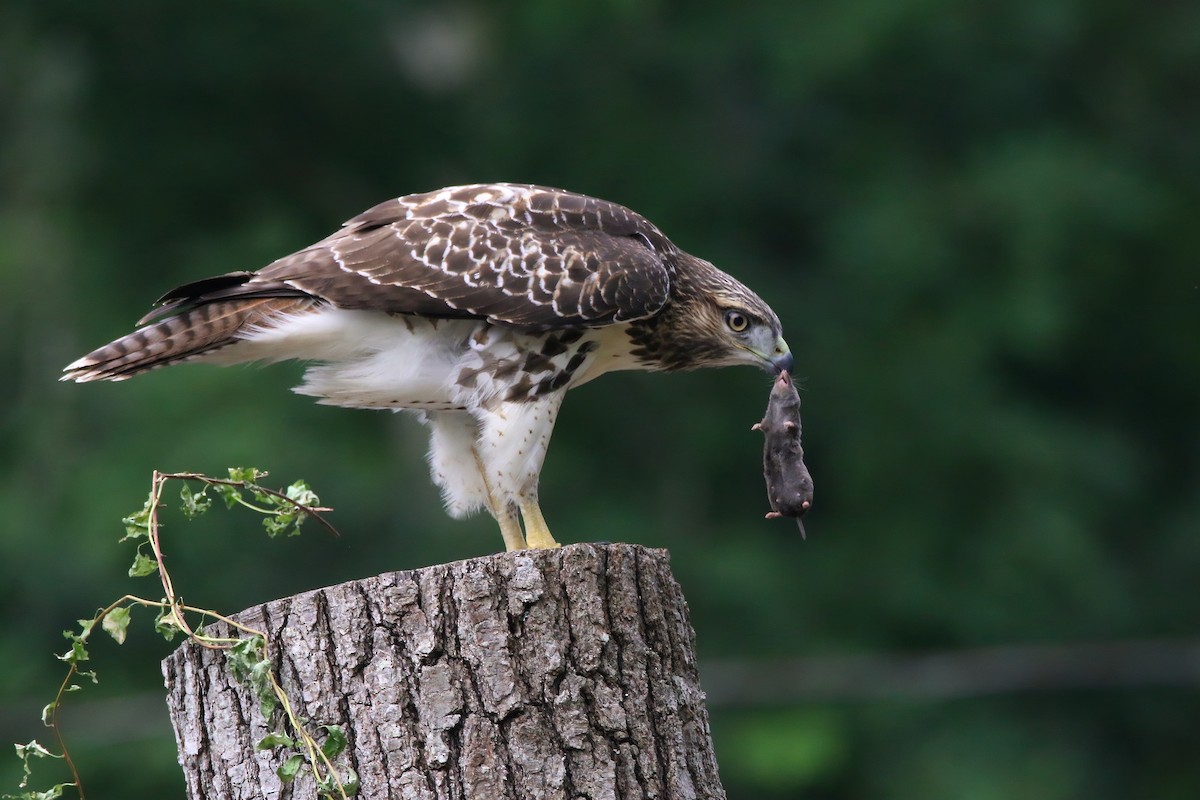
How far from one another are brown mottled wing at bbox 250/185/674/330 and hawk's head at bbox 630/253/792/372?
18 cm

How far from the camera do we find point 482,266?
530cm

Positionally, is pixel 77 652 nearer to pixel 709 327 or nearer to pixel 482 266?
pixel 482 266

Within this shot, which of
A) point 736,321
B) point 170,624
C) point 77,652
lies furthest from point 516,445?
point 77,652

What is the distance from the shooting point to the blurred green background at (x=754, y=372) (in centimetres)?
1303

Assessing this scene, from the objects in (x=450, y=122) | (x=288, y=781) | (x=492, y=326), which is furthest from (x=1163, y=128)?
(x=288, y=781)

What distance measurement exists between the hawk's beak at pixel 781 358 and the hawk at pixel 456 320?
48 cm

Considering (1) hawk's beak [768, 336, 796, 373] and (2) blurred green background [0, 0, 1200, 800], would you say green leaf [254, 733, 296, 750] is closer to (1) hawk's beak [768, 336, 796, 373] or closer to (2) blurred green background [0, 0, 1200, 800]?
(1) hawk's beak [768, 336, 796, 373]

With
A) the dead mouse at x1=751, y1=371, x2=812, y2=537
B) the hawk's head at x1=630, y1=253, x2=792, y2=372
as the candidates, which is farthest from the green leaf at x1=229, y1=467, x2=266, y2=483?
the hawk's head at x1=630, y1=253, x2=792, y2=372

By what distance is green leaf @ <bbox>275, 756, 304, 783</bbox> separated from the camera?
376 cm

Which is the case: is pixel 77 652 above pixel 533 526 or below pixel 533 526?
below

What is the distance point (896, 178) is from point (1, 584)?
768 centimetres

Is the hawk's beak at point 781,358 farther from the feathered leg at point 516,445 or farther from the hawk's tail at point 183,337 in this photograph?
the hawk's tail at point 183,337

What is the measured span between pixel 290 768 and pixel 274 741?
0.07 m

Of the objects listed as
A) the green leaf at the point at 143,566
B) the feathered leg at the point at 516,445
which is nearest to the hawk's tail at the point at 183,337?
the feathered leg at the point at 516,445
